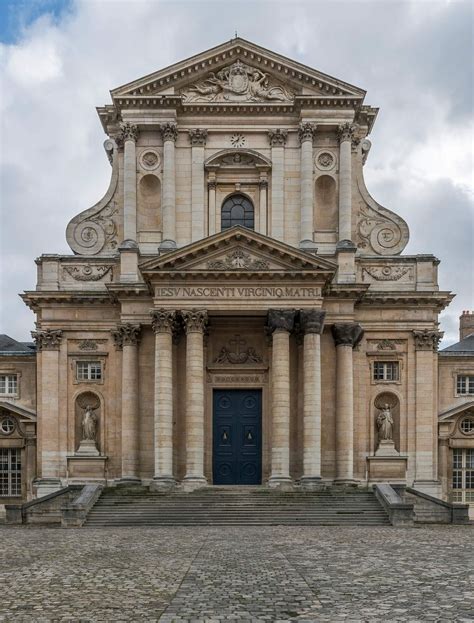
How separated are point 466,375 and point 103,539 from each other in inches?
903

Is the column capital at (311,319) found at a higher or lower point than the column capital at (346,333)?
higher

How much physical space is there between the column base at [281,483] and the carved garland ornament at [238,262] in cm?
885

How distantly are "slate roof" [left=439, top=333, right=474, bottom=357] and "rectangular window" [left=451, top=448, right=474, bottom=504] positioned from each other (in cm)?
453

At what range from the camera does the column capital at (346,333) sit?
39.6m

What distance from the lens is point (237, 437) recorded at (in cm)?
4081

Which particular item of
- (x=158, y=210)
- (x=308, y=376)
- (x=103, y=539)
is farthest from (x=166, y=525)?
(x=158, y=210)

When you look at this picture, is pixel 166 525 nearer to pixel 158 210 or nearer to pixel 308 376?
pixel 308 376

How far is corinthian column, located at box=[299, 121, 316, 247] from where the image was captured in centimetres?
4116

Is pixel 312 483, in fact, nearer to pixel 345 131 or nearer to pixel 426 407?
pixel 426 407

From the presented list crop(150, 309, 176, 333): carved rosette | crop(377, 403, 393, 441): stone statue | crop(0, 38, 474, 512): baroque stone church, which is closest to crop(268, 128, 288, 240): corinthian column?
crop(0, 38, 474, 512): baroque stone church

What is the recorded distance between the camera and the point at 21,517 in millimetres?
34625

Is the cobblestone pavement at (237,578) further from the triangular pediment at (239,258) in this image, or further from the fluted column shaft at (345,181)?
the fluted column shaft at (345,181)

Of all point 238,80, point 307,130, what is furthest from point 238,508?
point 238,80

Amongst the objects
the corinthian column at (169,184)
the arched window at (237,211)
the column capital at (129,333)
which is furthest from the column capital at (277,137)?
the column capital at (129,333)
